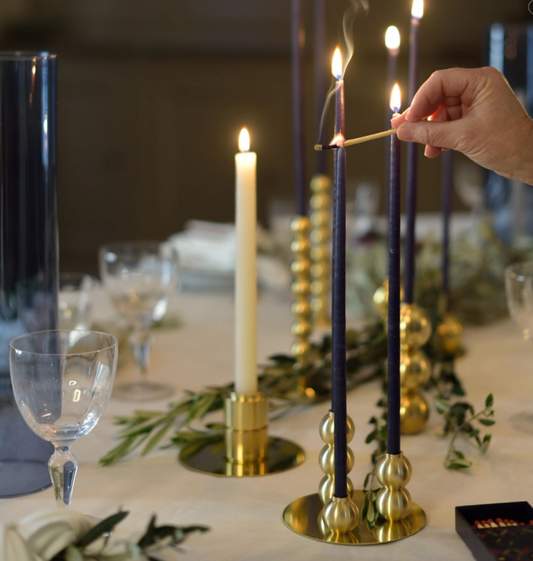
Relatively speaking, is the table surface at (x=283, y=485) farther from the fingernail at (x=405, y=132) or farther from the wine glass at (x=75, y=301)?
the fingernail at (x=405, y=132)

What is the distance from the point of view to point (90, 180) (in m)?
3.74

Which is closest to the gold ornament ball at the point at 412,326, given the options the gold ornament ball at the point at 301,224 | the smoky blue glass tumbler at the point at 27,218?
the gold ornament ball at the point at 301,224

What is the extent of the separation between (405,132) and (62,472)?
0.41m

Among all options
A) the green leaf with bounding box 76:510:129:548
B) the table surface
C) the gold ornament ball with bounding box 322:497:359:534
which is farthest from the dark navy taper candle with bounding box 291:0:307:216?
the green leaf with bounding box 76:510:129:548

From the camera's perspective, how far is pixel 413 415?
930mm

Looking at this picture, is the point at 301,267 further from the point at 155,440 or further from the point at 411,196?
the point at 155,440

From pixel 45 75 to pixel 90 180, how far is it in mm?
3021

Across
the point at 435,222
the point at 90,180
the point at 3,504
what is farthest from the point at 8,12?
the point at 3,504

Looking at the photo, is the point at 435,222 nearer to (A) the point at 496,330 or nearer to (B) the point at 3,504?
(A) the point at 496,330

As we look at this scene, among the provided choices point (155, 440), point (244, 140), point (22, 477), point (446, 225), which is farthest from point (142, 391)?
point (446, 225)

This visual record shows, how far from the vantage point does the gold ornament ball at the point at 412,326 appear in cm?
96

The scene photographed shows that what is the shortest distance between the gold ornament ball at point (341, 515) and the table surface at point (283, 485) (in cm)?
2

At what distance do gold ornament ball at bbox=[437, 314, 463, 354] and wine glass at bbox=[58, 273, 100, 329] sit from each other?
521mm

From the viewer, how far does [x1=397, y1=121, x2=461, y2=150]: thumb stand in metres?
0.67
